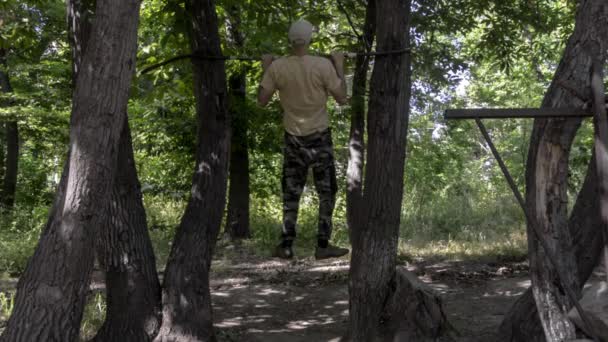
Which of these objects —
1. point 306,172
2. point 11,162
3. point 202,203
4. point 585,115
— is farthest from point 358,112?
point 11,162

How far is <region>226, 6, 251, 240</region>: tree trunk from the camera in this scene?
12008 millimetres

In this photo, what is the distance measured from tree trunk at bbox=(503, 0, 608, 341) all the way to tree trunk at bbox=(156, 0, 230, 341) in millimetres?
3080

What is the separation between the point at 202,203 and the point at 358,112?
419cm

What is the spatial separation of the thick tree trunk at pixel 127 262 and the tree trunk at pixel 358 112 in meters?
3.54

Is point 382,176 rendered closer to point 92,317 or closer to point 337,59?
point 337,59

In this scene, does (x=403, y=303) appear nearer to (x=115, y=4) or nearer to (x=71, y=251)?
(x=71, y=251)

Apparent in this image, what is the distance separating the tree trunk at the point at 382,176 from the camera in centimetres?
531

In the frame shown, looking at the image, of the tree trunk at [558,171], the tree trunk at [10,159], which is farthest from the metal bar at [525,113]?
the tree trunk at [10,159]

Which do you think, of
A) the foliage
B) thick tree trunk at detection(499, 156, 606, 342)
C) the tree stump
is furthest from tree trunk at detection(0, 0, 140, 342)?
thick tree trunk at detection(499, 156, 606, 342)

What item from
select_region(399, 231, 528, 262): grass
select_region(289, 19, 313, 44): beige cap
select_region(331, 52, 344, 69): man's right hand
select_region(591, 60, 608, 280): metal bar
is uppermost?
select_region(289, 19, 313, 44): beige cap

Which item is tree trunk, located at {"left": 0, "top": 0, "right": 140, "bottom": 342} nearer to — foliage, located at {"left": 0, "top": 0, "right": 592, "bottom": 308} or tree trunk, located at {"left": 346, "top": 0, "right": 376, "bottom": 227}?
foliage, located at {"left": 0, "top": 0, "right": 592, "bottom": 308}

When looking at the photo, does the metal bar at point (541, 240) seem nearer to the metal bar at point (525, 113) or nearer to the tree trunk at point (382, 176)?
the metal bar at point (525, 113)

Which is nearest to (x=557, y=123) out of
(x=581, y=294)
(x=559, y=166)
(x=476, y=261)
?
(x=559, y=166)

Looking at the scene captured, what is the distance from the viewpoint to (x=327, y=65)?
6254 millimetres
